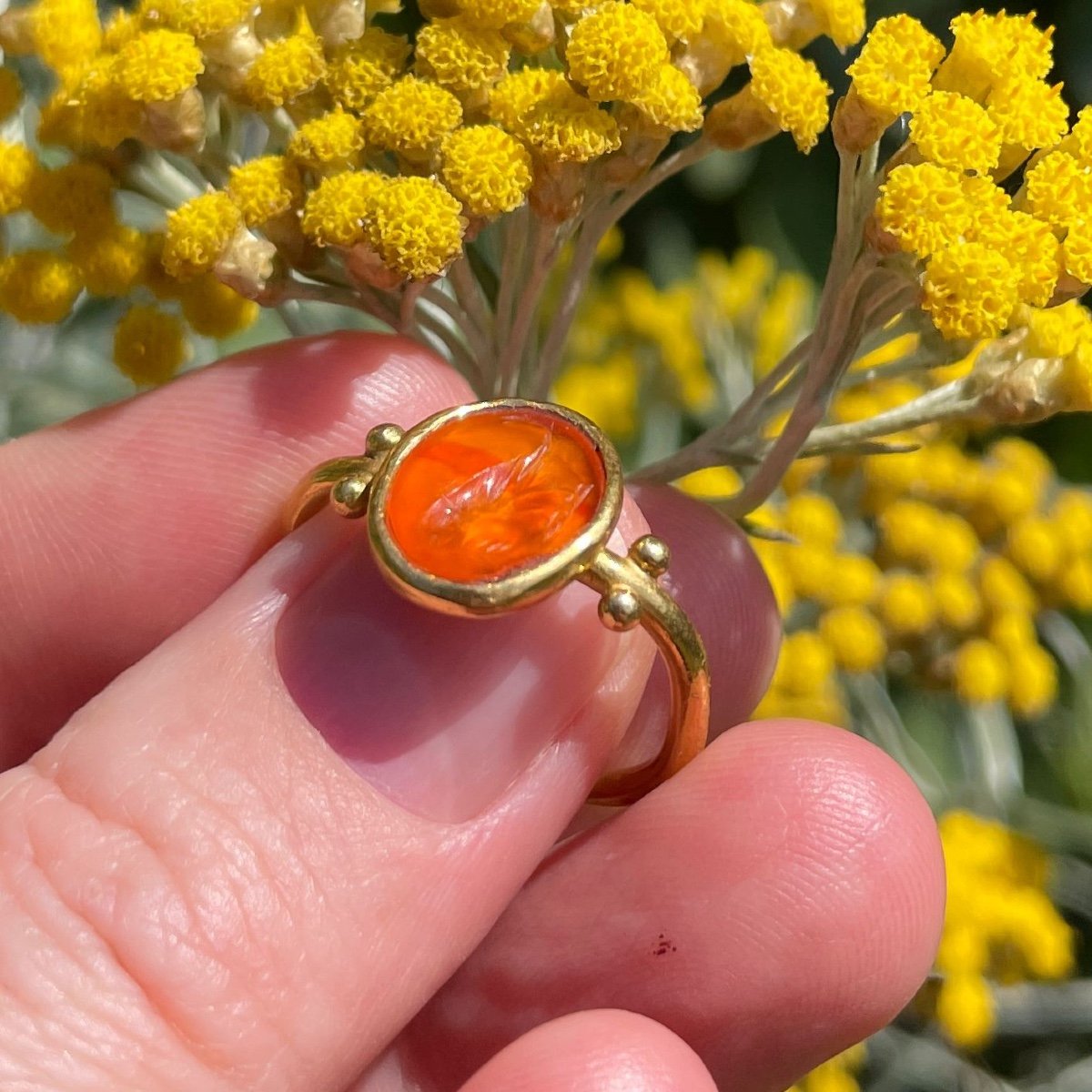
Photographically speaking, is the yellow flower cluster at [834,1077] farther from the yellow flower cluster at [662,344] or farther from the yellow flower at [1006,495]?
the yellow flower cluster at [662,344]

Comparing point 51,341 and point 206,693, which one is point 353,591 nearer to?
point 206,693

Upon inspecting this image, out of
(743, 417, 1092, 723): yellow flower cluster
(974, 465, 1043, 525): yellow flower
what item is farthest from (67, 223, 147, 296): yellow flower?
(974, 465, 1043, 525): yellow flower

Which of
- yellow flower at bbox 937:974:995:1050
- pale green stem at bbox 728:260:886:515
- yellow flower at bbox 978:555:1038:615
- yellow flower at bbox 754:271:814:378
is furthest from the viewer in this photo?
yellow flower at bbox 754:271:814:378

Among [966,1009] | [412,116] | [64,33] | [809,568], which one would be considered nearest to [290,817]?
[412,116]

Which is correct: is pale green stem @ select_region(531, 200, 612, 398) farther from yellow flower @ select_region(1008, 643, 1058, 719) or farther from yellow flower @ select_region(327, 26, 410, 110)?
yellow flower @ select_region(1008, 643, 1058, 719)

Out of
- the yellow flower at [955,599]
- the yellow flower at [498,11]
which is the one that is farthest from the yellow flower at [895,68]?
the yellow flower at [955,599]

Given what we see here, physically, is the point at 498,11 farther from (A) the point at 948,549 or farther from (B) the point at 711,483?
(A) the point at 948,549
